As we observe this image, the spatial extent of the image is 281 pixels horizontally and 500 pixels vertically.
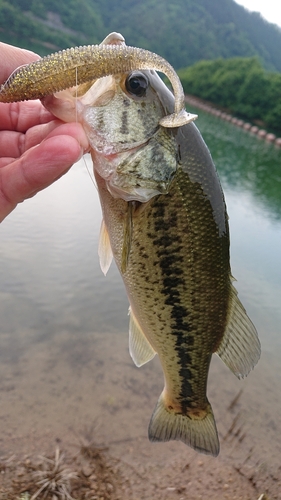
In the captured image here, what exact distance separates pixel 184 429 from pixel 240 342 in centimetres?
81

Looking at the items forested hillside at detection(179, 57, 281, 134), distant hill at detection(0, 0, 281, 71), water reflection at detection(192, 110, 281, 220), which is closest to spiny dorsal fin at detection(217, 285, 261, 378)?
water reflection at detection(192, 110, 281, 220)

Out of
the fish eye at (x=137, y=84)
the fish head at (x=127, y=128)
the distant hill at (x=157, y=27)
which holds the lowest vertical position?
the distant hill at (x=157, y=27)

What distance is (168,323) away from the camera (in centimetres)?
236

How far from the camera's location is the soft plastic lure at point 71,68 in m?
1.53

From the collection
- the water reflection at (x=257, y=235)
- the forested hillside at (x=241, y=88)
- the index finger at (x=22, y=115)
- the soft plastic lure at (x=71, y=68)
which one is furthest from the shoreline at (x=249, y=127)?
the soft plastic lure at (x=71, y=68)

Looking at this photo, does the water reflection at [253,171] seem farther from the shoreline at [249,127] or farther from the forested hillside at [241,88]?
the forested hillside at [241,88]

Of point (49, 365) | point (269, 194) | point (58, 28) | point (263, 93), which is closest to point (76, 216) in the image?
point (49, 365)

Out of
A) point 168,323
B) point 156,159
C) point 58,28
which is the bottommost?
point 58,28

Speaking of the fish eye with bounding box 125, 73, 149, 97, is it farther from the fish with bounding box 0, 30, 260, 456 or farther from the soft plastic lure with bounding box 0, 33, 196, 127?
the soft plastic lure with bounding box 0, 33, 196, 127

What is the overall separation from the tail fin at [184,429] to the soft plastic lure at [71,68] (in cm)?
223

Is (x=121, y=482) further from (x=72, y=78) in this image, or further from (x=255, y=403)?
(x=72, y=78)

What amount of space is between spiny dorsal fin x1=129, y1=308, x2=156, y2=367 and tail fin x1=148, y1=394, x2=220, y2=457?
15.8 inches

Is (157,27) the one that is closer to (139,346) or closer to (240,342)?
(139,346)

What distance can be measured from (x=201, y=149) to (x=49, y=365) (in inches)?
155
